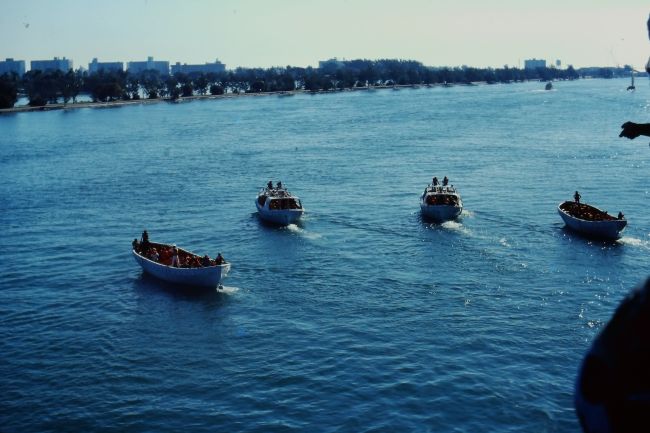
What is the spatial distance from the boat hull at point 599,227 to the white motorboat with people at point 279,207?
75.3 ft

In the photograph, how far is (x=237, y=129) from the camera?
557 ft

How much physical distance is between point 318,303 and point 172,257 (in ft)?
38.2

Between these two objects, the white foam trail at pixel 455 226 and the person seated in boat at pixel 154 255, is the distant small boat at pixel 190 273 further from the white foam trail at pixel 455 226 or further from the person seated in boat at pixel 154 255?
the white foam trail at pixel 455 226

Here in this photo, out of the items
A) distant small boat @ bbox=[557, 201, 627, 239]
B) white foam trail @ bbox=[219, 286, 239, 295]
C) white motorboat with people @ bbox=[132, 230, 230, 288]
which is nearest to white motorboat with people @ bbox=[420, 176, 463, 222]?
distant small boat @ bbox=[557, 201, 627, 239]

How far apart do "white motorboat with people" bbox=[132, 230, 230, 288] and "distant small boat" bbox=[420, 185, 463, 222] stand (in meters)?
22.3

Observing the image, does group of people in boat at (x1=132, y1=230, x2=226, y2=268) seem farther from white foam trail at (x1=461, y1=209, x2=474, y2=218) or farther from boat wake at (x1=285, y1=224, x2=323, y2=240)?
white foam trail at (x1=461, y1=209, x2=474, y2=218)

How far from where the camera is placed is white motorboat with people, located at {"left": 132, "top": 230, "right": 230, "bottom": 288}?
4600cm

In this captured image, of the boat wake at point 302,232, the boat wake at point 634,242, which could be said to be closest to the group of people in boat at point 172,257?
the boat wake at point 302,232

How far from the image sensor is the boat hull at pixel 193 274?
1804 inches

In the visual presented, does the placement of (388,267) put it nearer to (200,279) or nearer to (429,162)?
(200,279)

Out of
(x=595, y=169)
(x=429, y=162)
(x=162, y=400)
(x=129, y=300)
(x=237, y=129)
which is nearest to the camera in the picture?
(x=162, y=400)

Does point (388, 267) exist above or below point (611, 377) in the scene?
below

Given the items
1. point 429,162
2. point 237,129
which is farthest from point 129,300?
point 237,129

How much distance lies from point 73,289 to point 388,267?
69.4 feet
